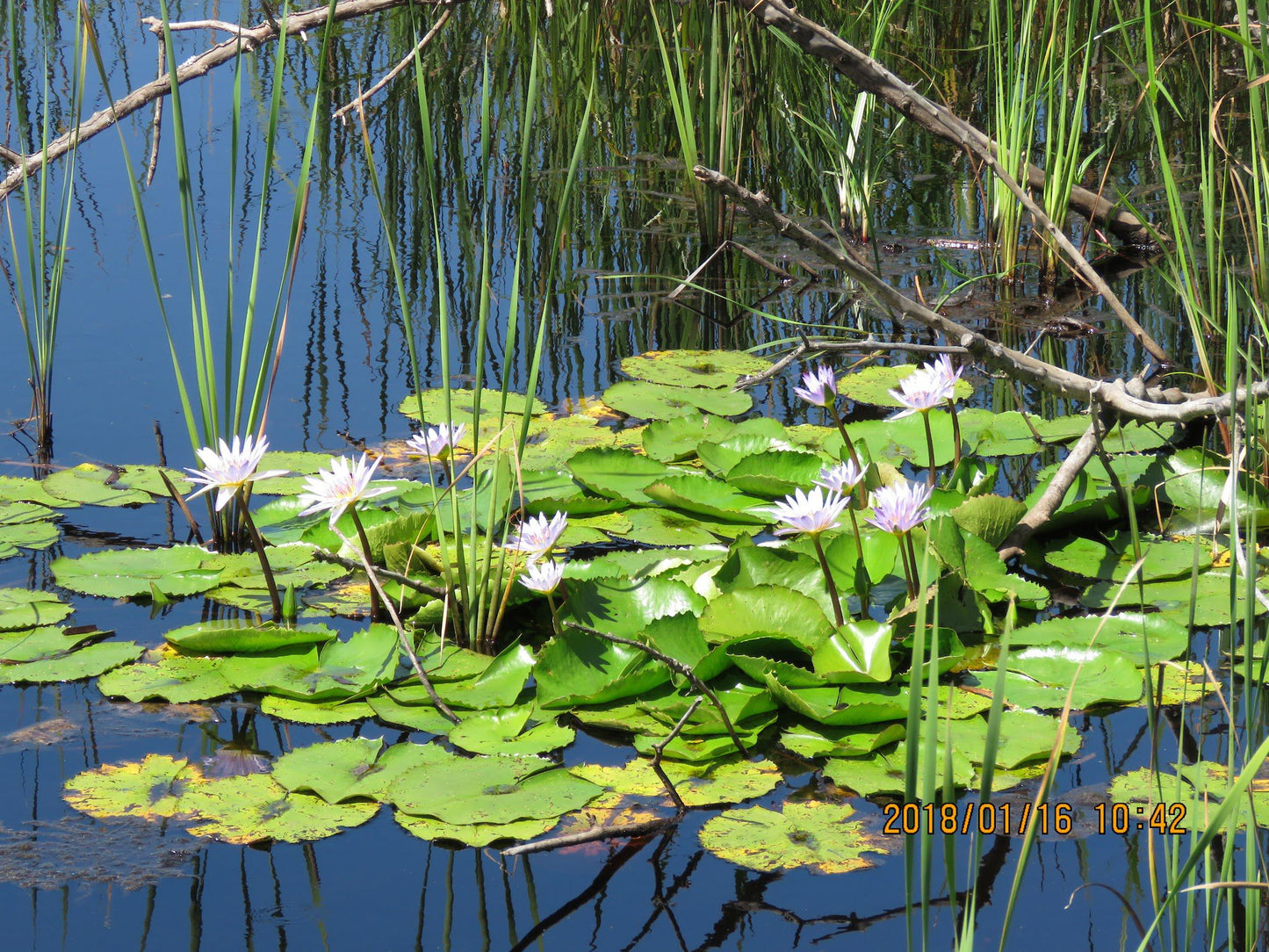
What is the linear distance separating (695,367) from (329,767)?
1872 millimetres

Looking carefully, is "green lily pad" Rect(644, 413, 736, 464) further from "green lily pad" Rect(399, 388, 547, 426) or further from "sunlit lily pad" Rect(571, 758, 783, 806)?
"sunlit lily pad" Rect(571, 758, 783, 806)

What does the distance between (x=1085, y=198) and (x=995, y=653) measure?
2.74 m

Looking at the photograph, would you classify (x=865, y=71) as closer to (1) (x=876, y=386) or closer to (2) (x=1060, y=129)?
(2) (x=1060, y=129)

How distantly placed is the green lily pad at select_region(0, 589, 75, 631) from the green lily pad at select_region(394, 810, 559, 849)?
904mm

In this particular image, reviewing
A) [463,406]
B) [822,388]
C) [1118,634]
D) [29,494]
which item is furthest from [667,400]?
[29,494]

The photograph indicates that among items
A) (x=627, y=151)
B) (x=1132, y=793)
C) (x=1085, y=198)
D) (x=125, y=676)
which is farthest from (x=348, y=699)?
(x=627, y=151)

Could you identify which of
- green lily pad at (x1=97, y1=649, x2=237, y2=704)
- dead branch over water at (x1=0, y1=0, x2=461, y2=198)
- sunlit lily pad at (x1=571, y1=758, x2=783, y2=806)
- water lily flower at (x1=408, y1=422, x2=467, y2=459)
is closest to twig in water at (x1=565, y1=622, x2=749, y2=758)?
sunlit lily pad at (x1=571, y1=758, x2=783, y2=806)

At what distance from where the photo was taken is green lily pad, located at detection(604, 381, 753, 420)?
2961 millimetres

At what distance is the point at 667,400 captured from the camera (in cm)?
304

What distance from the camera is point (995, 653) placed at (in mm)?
1994

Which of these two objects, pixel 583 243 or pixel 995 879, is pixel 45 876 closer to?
pixel 995 879

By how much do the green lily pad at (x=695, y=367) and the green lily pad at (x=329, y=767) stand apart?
1642 mm

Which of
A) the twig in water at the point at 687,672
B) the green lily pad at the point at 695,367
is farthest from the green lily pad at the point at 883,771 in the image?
the green lily pad at the point at 695,367

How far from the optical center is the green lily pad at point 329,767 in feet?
5.31
